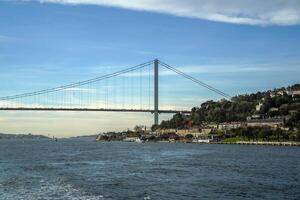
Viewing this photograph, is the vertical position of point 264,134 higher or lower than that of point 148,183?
higher

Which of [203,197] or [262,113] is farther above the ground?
[262,113]

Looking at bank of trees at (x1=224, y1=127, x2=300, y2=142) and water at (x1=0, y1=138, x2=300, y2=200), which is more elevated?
bank of trees at (x1=224, y1=127, x2=300, y2=142)

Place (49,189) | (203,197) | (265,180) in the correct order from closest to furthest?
1. (203,197)
2. (49,189)
3. (265,180)

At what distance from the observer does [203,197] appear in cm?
2997

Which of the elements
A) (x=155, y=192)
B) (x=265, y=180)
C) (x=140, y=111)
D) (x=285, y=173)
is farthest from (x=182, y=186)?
(x=140, y=111)

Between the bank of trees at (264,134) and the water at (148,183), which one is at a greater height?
the bank of trees at (264,134)

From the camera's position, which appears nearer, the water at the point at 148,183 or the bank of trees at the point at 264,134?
the water at the point at 148,183

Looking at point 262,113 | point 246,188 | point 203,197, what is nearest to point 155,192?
point 203,197

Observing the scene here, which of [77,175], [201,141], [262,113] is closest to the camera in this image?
[77,175]

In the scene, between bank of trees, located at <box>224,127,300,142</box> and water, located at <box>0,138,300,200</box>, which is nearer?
water, located at <box>0,138,300,200</box>

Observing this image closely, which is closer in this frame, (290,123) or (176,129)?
(290,123)

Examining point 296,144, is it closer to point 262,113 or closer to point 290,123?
point 290,123

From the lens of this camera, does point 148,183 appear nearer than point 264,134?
Yes

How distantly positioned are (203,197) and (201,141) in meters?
128
